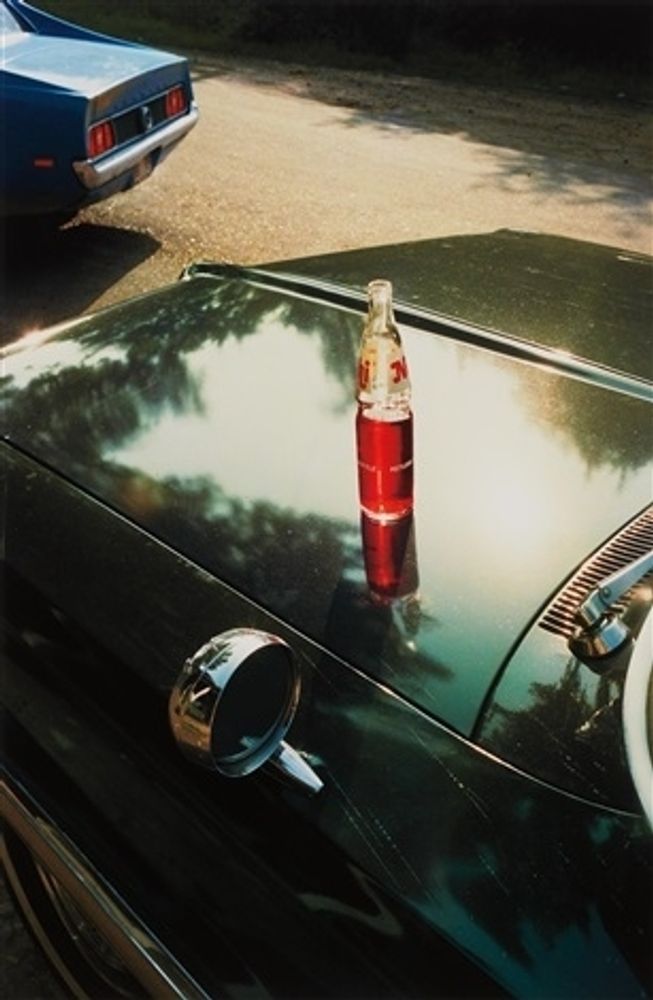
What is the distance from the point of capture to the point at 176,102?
5445 mm

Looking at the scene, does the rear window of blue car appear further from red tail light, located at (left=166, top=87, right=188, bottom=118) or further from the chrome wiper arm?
the chrome wiper arm

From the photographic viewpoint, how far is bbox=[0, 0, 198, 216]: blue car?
14.8 feet

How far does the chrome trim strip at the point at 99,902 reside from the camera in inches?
47.0

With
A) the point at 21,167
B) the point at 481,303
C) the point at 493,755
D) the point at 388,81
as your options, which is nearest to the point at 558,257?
the point at 481,303

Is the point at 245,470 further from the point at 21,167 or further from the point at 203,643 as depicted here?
the point at 21,167

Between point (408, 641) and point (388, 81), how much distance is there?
11.0 metres

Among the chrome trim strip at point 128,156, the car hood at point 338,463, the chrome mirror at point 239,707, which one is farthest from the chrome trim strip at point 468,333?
the chrome trim strip at point 128,156

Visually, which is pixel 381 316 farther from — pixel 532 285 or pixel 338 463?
pixel 532 285

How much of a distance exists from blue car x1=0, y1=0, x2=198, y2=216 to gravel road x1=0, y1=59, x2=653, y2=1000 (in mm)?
442

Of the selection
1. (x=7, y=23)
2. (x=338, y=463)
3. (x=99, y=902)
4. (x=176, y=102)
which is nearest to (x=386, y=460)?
(x=338, y=463)

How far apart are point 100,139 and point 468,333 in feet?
11.2

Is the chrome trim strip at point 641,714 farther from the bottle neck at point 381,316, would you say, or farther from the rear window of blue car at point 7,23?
the rear window of blue car at point 7,23

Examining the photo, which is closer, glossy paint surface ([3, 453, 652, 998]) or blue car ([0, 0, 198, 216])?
glossy paint surface ([3, 453, 652, 998])

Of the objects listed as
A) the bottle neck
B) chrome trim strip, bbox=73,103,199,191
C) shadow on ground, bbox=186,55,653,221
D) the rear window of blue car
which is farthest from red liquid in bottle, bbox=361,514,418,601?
shadow on ground, bbox=186,55,653,221
